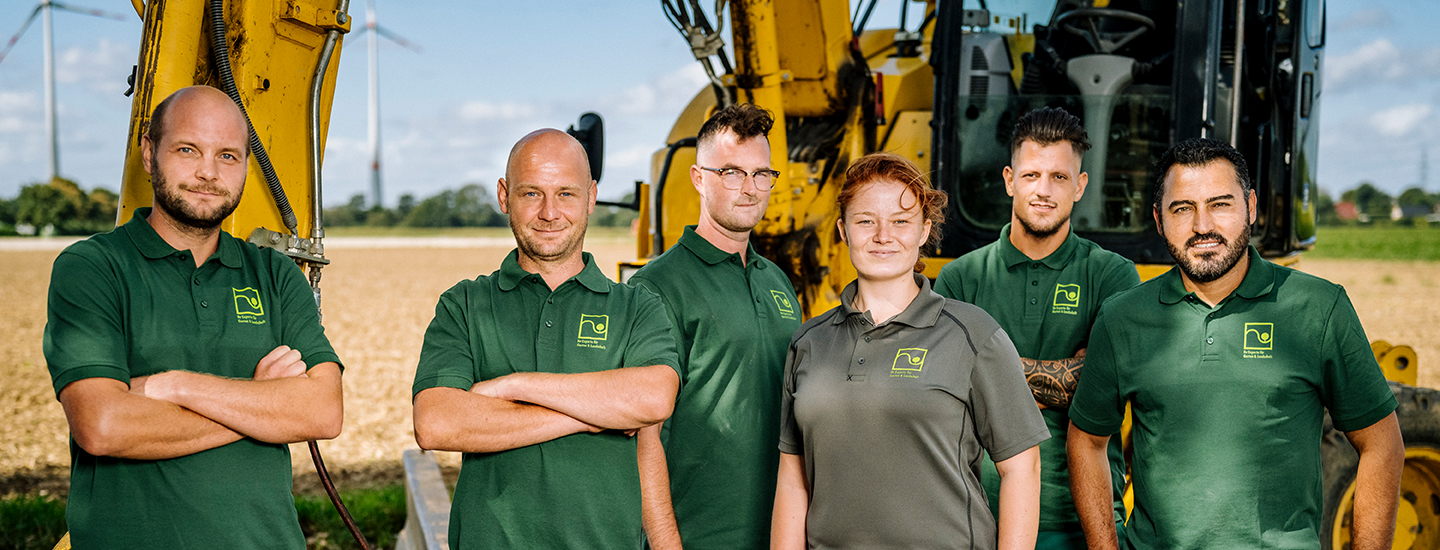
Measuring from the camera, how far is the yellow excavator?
439 centimetres

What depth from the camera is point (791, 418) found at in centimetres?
248

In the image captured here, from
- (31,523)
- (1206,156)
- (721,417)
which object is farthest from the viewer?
(31,523)

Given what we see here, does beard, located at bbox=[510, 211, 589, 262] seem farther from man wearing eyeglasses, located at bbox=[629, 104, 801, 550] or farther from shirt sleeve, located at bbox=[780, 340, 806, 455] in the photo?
shirt sleeve, located at bbox=[780, 340, 806, 455]

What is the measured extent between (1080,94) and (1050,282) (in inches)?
70.8

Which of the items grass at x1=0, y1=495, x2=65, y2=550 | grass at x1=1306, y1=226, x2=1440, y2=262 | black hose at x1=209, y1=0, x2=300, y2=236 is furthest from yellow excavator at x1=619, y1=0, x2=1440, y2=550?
grass at x1=1306, y1=226, x2=1440, y2=262

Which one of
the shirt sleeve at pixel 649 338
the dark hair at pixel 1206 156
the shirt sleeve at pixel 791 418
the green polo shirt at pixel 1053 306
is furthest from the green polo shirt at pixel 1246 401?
the shirt sleeve at pixel 649 338

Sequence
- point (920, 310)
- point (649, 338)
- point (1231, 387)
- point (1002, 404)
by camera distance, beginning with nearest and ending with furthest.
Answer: point (1002, 404)
point (920, 310)
point (1231, 387)
point (649, 338)

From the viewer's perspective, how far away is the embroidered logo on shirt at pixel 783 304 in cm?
A: 318

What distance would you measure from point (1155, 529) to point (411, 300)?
74.4 ft

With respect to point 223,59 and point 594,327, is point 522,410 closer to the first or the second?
point 594,327

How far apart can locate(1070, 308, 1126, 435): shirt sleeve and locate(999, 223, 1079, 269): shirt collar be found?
464 mm

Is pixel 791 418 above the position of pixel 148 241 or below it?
below

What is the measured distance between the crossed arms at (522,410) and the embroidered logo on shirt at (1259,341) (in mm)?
1487

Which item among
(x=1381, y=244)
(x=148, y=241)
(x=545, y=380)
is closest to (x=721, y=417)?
(x=545, y=380)
